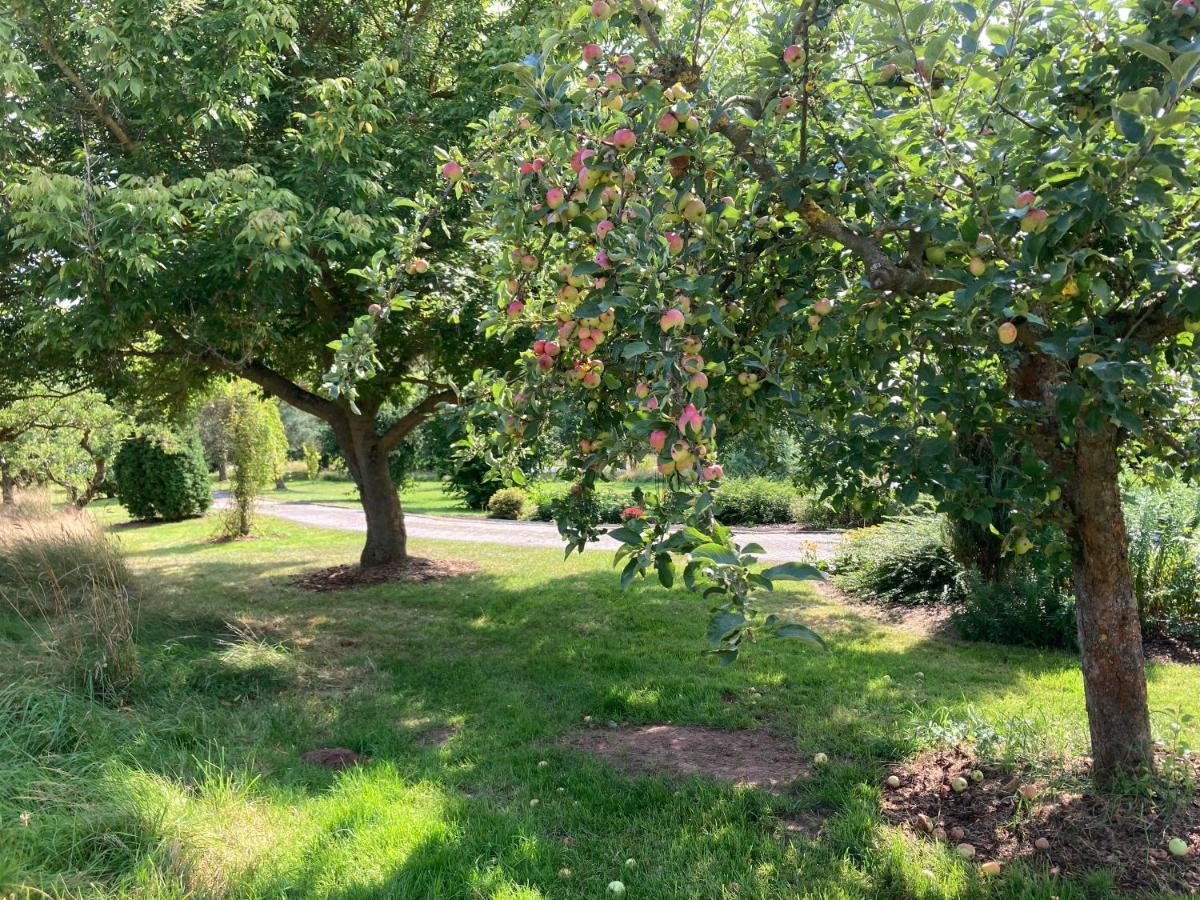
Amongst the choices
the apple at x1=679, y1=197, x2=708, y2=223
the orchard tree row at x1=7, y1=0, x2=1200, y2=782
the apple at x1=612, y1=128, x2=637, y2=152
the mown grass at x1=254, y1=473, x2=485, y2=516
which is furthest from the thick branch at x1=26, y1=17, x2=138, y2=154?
the mown grass at x1=254, y1=473, x2=485, y2=516

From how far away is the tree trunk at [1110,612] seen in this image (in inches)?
116

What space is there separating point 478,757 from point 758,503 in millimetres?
14207

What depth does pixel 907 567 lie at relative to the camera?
8.30 m

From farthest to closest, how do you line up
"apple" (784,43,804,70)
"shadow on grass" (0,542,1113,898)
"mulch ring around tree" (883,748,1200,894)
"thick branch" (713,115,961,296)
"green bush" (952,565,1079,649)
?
"green bush" (952,565,1079,649), "shadow on grass" (0,542,1113,898), "mulch ring around tree" (883,748,1200,894), "thick branch" (713,115,961,296), "apple" (784,43,804,70)

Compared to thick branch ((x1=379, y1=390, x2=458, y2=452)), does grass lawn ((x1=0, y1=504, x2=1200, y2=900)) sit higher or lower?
lower

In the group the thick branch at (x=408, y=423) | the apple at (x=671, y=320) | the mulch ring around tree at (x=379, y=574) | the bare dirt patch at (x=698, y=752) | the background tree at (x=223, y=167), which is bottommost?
the bare dirt patch at (x=698, y=752)

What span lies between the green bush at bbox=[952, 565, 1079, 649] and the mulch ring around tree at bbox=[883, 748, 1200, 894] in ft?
10.1

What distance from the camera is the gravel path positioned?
12.2 meters

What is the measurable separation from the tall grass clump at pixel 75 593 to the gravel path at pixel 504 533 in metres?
5.72

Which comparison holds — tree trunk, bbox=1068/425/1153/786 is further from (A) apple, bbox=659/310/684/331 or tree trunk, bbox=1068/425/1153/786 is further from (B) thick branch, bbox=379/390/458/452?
(B) thick branch, bbox=379/390/458/452

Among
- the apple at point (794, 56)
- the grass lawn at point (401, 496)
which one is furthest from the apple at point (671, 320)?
the grass lawn at point (401, 496)

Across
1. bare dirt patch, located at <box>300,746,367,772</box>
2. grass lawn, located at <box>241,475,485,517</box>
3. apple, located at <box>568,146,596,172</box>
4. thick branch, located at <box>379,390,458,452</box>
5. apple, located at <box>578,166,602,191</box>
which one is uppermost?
apple, located at <box>568,146,596,172</box>

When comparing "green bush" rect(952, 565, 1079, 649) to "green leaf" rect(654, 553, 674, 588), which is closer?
"green leaf" rect(654, 553, 674, 588)

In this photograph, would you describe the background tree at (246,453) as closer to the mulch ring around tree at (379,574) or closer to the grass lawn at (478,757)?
the mulch ring around tree at (379,574)
